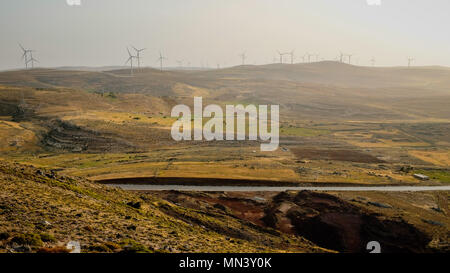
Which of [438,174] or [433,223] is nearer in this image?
[433,223]

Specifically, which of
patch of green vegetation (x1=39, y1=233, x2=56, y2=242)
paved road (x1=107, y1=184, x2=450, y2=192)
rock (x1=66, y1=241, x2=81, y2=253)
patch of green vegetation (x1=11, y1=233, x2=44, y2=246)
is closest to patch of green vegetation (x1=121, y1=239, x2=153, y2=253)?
rock (x1=66, y1=241, x2=81, y2=253)

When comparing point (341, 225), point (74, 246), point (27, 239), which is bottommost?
point (341, 225)

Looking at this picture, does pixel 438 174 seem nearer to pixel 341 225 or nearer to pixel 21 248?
pixel 341 225

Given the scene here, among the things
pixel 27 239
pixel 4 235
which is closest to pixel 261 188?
pixel 27 239

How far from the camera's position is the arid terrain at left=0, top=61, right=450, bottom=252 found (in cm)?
2416

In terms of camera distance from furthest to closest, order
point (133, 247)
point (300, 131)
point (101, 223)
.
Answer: point (300, 131)
point (101, 223)
point (133, 247)

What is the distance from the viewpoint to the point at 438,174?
75062 millimetres

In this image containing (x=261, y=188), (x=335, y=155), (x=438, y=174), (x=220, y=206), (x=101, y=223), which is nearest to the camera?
(x=101, y=223)

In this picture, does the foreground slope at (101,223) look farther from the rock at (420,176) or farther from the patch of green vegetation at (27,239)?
the rock at (420,176)

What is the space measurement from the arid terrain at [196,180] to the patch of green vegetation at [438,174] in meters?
0.24

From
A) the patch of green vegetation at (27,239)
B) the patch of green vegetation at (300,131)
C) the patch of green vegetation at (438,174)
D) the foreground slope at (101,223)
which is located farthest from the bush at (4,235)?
the patch of green vegetation at (300,131)

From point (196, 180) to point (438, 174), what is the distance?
57651 millimetres
